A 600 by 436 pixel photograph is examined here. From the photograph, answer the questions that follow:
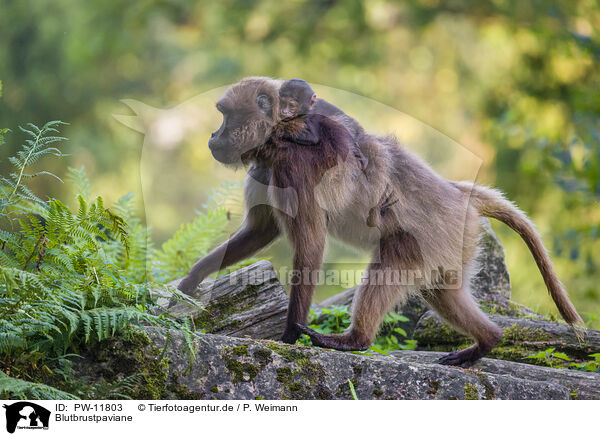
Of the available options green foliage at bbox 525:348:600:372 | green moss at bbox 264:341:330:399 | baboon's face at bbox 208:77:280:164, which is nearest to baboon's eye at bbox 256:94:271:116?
baboon's face at bbox 208:77:280:164

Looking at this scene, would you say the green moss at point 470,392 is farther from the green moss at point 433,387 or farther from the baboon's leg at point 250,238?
the baboon's leg at point 250,238

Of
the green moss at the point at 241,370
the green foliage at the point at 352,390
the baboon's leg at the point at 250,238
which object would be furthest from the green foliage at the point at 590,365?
the green moss at the point at 241,370

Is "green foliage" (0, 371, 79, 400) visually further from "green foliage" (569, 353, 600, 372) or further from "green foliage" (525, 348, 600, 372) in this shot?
"green foliage" (569, 353, 600, 372)

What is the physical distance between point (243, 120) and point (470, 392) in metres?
2.88

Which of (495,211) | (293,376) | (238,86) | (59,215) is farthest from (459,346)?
(59,215)

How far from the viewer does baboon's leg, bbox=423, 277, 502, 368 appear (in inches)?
203

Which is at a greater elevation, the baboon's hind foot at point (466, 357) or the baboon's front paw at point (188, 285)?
Answer: the baboon's front paw at point (188, 285)

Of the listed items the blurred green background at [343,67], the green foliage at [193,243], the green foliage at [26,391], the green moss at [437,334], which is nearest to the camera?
the green foliage at [26,391]

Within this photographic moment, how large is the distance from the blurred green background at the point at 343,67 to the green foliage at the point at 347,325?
12.1 ft

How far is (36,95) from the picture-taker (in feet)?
43.2

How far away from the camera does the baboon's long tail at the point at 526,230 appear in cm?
513

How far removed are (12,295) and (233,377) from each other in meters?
1.30

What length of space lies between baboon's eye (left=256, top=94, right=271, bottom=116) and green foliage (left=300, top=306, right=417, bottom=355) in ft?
6.37
